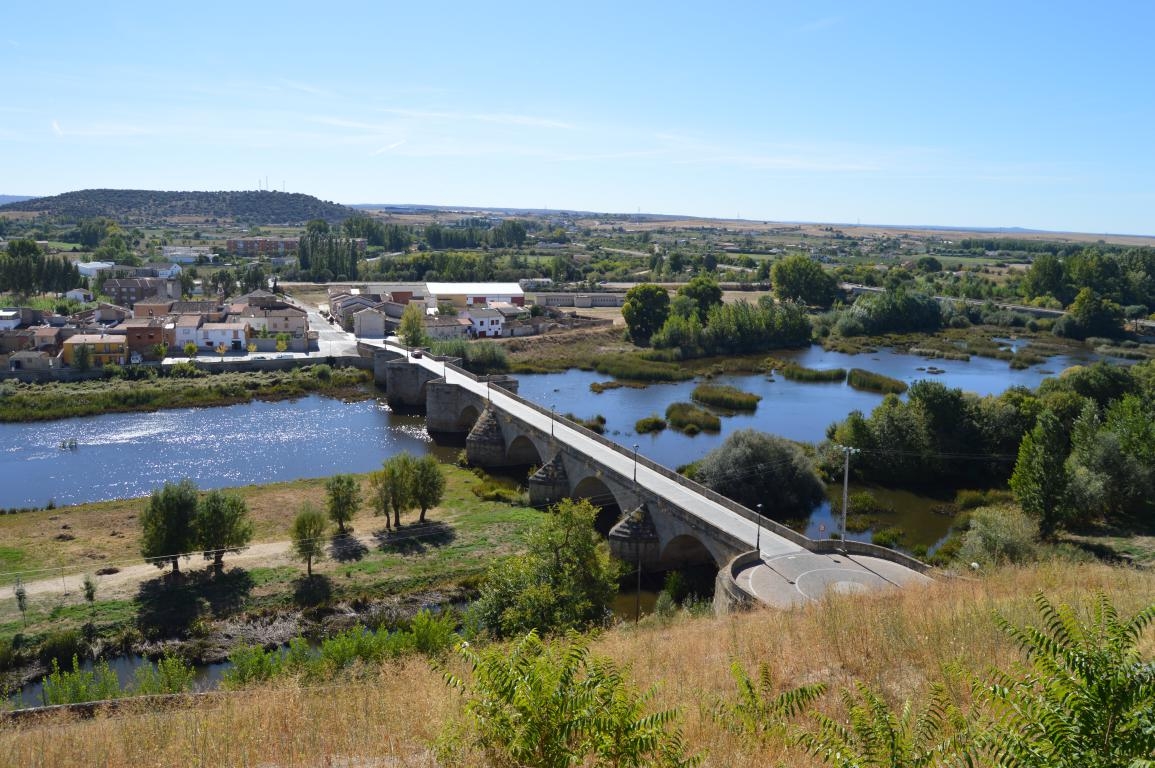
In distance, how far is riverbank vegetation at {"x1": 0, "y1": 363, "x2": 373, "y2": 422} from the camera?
1630 inches

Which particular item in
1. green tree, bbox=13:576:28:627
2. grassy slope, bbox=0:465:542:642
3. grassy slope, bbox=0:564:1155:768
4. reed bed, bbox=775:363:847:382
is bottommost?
grassy slope, bbox=0:465:542:642

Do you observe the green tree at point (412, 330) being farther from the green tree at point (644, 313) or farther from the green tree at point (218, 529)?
the green tree at point (218, 529)

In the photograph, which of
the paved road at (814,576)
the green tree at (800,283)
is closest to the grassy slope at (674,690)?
the paved road at (814,576)

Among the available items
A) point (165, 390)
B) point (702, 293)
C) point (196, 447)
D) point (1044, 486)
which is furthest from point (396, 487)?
point (702, 293)

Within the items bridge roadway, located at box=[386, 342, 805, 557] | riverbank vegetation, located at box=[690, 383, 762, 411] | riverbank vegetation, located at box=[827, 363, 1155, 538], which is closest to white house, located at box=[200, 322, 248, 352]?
bridge roadway, located at box=[386, 342, 805, 557]

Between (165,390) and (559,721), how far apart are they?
44883 millimetres

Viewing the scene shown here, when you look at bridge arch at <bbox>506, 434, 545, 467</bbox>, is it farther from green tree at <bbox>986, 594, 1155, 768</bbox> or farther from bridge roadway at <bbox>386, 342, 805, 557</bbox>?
green tree at <bbox>986, 594, 1155, 768</bbox>

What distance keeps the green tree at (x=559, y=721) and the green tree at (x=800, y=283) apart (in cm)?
8108

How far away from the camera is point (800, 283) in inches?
3290

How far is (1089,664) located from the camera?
4922mm

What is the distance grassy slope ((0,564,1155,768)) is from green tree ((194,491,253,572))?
→ 10.5 metres

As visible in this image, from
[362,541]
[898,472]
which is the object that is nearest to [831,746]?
[362,541]

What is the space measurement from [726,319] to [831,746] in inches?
2320

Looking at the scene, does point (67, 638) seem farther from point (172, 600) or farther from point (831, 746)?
point (831, 746)
